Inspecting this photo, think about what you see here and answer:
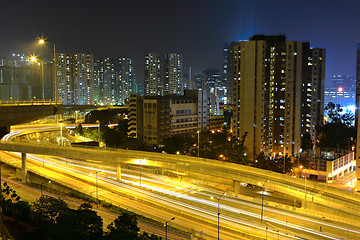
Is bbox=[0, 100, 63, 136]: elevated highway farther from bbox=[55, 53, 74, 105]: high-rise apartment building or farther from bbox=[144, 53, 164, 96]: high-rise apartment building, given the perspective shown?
bbox=[144, 53, 164, 96]: high-rise apartment building

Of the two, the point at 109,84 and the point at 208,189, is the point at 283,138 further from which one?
the point at 109,84

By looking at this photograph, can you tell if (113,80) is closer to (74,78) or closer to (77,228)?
(74,78)

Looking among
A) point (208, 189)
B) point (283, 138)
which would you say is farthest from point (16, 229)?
point (283, 138)

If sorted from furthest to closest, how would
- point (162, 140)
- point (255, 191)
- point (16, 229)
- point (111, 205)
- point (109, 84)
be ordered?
point (109, 84) → point (162, 140) → point (255, 191) → point (111, 205) → point (16, 229)

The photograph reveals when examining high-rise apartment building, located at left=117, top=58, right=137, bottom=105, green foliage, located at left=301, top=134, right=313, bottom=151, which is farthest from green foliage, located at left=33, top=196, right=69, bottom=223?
high-rise apartment building, located at left=117, top=58, right=137, bottom=105

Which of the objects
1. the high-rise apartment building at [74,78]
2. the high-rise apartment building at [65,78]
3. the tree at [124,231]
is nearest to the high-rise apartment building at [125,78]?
the high-rise apartment building at [74,78]

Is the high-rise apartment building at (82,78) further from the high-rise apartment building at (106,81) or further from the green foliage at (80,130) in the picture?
the green foliage at (80,130)

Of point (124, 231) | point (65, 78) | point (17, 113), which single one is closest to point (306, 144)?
point (124, 231)
